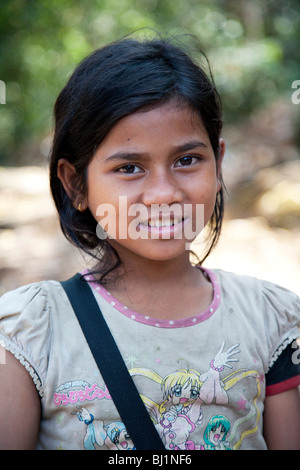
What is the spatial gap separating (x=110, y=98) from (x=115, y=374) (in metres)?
0.81

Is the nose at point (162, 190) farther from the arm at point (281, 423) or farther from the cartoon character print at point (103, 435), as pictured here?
the arm at point (281, 423)

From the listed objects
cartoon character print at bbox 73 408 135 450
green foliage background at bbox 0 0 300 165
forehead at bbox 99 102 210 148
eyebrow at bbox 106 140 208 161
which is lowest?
cartoon character print at bbox 73 408 135 450

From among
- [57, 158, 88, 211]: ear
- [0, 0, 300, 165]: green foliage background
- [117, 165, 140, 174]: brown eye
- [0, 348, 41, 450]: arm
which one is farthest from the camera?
[0, 0, 300, 165]: green foliage background

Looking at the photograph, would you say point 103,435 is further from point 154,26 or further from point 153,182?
point 154,26

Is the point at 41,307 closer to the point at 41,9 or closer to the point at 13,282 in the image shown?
the point at 13,282

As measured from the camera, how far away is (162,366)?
1519mm

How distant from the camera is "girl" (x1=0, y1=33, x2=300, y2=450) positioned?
1.44 metres

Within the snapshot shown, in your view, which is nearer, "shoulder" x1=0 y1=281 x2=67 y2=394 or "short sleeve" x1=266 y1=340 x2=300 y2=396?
"shoulder" x1=0 y1=281 x2=67 y2=394

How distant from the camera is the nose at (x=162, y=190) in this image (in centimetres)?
143

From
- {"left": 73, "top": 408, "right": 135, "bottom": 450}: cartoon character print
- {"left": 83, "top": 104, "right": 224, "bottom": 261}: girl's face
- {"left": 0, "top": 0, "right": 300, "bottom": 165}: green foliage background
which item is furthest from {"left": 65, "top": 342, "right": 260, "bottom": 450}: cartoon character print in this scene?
{"left": 0, "top": 0, "right": 300, "bottom": 165}: green foliage background

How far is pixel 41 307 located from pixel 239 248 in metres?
4.06

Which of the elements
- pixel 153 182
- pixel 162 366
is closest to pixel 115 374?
pixel 162 366

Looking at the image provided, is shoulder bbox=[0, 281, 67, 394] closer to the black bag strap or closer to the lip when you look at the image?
the black bag strap

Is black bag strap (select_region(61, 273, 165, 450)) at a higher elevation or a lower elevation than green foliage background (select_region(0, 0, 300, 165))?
lower
